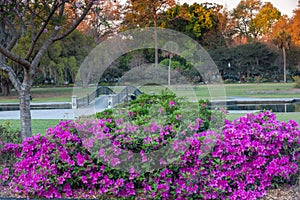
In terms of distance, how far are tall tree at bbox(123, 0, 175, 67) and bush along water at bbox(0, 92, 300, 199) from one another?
87.1ft

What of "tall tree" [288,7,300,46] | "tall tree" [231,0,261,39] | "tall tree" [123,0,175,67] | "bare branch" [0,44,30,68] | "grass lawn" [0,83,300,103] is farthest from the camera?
"tall tree" [231,0,261,39]

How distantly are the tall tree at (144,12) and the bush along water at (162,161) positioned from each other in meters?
26.5

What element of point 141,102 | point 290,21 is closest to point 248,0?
point 290,21

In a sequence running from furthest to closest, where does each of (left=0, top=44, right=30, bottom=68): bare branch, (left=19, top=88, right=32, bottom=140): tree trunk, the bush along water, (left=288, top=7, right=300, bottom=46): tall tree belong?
(left=288, top=7, right=300, bottom=46): tall tree → (left=19, top=88, right=32, bottom=140): tree trunk → (left=0, top=44, right=30, bottom=68): bare branch → the bush along water

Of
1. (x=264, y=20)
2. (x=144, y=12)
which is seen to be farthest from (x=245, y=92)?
(x=264, y=20)

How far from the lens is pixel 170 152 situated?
3.54 metres

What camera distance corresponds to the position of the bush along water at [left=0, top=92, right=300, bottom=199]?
356 centimetres

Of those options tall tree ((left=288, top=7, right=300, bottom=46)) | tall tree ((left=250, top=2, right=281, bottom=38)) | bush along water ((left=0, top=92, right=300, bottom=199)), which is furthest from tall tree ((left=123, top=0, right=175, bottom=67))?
bush along water ((left=0, top=92, right=300, bottom=199))

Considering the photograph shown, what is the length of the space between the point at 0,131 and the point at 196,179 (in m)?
3.63

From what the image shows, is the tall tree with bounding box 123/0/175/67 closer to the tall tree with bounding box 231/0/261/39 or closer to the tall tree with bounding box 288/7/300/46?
the tall tree with bounding box 288/7/300/46

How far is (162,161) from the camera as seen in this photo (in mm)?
3514

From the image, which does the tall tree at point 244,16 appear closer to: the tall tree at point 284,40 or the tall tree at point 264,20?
the tall tree at point 264,20

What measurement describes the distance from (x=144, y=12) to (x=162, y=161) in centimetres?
2862

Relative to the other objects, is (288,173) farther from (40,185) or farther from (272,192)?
(40,185)
